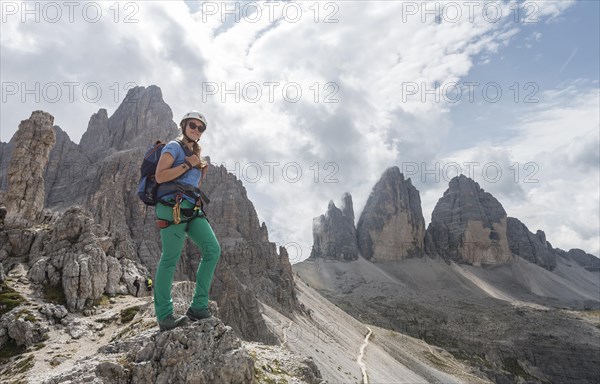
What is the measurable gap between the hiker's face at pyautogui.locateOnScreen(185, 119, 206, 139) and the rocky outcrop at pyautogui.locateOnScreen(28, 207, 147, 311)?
17.2 m

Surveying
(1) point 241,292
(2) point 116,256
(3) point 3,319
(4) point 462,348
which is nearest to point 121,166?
(1) point 241,292

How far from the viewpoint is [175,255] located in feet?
32.3

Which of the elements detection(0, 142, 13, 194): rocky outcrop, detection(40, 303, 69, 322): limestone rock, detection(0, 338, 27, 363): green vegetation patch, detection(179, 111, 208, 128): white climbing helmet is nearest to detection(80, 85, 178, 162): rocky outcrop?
detection(0, 142, 13, 194): rocky outcrop

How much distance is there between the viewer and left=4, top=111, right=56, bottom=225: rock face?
128ft

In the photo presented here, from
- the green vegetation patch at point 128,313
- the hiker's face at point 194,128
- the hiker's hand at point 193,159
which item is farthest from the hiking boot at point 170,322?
the green vegetation patch at point 128,313

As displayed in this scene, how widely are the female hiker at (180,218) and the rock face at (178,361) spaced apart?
0.43 meters

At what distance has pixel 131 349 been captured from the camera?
1030 cm

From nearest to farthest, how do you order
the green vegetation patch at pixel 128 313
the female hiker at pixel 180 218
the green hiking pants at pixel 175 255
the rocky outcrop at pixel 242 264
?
the female hiker at pixel 180 218 → the green hiking pants at pixel 175 255 → the green vegetation patch at pixel 128 313 → the rocky outcrop at pixel 242 264

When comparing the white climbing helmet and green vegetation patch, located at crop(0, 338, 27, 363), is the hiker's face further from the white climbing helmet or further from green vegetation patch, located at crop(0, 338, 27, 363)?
green vegetation patch, located at crop(0, 338, 27, 363)

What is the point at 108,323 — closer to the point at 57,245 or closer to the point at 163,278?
the point at 57,245

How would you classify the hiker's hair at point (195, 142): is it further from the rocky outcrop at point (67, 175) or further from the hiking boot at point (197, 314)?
the rocky outcrop at point (67, 175)

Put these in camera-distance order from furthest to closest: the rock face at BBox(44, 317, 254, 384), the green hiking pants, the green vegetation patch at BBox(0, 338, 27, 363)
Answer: the green vegetation patch at BBox(0, 338, 27, 363) → the green hiking pants → the rock face at BBox(44, 317, 254, 384)

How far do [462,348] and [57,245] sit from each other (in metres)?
116

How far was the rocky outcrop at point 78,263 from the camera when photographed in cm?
2364
